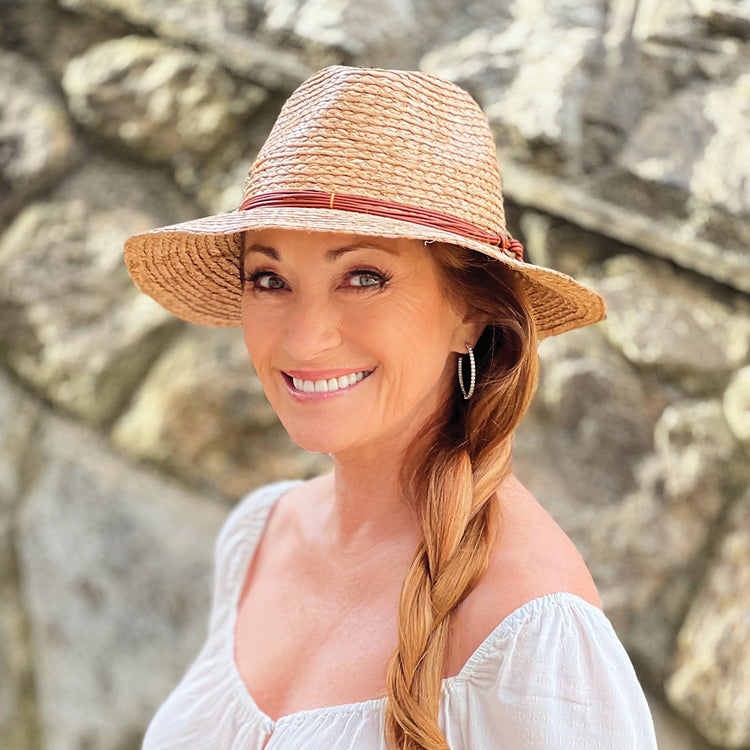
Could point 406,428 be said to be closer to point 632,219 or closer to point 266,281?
point 266,281

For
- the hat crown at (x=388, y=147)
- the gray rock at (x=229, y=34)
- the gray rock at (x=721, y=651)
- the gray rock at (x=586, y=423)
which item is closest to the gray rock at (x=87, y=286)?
the gray rock at (x=229, y=34)

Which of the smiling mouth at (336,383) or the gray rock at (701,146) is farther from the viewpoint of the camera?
the gray rock at (701,146)

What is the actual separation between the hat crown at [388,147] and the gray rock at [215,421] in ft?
3.30

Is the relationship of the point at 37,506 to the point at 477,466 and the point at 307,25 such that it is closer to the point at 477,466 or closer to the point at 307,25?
the point at 307,25

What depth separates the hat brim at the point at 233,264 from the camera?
1.02 meters

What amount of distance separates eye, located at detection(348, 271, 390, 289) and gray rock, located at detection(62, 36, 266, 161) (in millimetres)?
1111

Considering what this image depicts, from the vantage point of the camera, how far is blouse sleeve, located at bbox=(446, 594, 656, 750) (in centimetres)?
97

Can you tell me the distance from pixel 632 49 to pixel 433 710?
1486 millimetres

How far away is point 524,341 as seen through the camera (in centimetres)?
120

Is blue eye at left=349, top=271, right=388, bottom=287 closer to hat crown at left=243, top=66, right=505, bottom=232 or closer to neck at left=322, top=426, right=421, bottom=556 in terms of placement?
hat crown at left=243, top=66, right=505, bottom=232

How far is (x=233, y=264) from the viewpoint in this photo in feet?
4.55

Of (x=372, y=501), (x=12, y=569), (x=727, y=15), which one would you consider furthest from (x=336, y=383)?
(x=12, y=569)

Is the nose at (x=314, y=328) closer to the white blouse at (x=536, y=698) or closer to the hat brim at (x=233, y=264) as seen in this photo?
the hat brim at (x=233, y=264)

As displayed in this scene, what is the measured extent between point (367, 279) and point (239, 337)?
1043 millimetres
